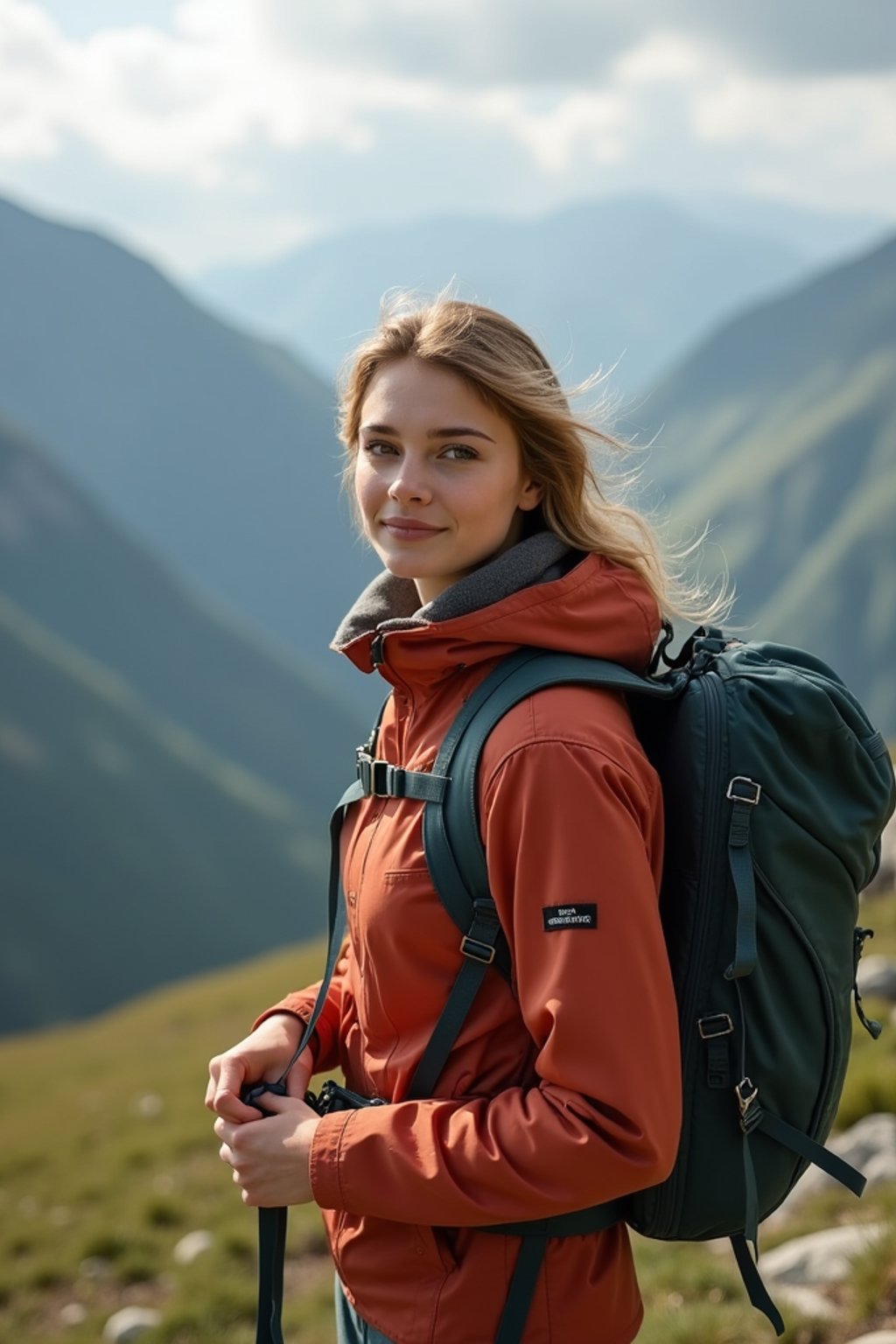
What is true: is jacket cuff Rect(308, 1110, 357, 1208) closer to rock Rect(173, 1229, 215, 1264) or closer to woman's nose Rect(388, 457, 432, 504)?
woman's nose Rect(388, 457, 432, 504)

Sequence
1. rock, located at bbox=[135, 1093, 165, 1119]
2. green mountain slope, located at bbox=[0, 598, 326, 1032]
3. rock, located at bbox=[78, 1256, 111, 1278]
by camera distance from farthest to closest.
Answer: green mountain slope, located at bbox=[0, 598, 326, 1032], rock, located at bbox=[135, 1093, 165, 1119], rock, located at bbox=[78, 1256, 111, 1278]

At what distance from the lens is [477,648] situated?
3057 mm

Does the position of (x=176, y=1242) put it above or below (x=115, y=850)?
above

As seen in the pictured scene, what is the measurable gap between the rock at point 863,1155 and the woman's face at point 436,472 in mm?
4974

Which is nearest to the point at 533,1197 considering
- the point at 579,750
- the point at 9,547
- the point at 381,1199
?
the point at 381,1199

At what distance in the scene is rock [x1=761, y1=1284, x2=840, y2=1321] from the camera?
531cm

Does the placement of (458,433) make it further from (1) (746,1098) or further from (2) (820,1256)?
(2) (820,1256)

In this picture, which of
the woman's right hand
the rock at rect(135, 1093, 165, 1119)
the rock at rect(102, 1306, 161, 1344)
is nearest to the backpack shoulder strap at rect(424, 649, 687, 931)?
the woman's right hand

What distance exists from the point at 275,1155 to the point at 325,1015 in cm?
72

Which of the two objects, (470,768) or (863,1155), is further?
(863,1155)

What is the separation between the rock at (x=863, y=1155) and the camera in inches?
268

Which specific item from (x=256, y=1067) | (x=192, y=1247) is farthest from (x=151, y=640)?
(x=256, y=1067)

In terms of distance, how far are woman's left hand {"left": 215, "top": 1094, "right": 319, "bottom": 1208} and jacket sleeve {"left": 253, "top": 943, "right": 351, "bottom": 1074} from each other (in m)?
0.51

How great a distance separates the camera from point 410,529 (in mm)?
3330
